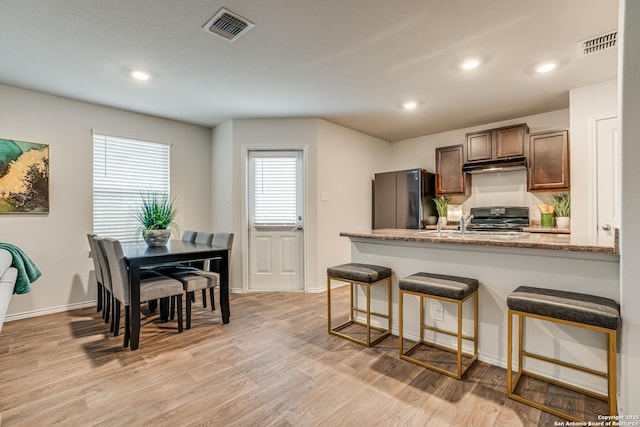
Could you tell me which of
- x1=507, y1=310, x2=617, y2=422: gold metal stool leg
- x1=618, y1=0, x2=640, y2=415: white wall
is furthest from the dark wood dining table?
x1=618, y1=0, x2=640, y2=415: white wall

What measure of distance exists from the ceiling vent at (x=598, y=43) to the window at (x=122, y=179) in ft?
15.9

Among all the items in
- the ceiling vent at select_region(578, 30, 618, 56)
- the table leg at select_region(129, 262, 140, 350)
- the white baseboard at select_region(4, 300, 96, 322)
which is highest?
the ceiling vent at select_region(578, 30, 618, 56)

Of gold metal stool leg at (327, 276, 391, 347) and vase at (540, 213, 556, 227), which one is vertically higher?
vase at (540, 213, 556, 227)

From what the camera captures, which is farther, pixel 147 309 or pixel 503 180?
pixel 503 180

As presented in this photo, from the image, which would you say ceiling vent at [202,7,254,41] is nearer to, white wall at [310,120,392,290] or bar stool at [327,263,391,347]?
bar stool at [327,263,391,347]

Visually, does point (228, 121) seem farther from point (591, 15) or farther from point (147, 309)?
point (591, 15)

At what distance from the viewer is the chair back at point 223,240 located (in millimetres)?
3223

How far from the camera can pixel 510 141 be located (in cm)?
414

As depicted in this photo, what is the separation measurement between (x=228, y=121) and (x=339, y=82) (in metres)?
2.01

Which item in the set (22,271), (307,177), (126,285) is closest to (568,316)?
(126,285)

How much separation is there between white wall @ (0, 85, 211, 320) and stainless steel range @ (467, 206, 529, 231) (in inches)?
198

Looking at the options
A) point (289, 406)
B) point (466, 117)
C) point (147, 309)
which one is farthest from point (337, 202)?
point (289, 406)

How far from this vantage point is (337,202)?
471cm

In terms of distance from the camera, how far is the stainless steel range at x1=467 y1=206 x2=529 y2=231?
13.7 feet
